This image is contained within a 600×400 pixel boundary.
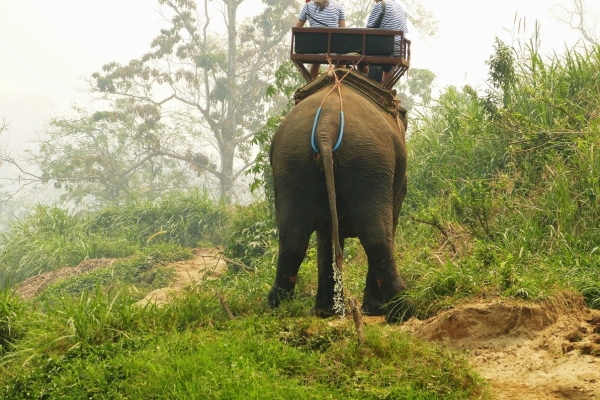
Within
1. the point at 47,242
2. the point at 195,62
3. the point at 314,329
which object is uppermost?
the point at 195,62

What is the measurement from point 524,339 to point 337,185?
1599 millimetres

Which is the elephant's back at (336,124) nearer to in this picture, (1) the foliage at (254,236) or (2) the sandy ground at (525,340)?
(2) the sandy ground at (525,340)

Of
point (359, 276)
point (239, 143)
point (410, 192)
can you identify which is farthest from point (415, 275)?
point (239, 143)

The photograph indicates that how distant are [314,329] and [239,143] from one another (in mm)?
26131

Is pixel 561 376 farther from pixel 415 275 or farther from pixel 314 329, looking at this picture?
pixel 415 275

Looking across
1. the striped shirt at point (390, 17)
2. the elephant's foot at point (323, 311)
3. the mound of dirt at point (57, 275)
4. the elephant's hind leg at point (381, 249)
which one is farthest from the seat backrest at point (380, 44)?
the mound of dirt at point (57, 275)

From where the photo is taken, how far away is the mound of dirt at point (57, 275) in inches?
602

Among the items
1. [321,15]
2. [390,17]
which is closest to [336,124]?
[390,17]

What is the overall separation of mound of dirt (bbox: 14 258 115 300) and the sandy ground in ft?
35.4

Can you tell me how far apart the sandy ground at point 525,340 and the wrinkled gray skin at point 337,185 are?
1.99ft

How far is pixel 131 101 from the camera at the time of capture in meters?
30.0

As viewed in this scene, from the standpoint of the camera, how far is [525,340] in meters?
5.13

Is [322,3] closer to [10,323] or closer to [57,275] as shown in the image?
[10,323]

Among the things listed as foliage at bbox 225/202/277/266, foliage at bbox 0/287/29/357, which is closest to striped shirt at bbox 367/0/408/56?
foliage at bbox 225/202/277/266
